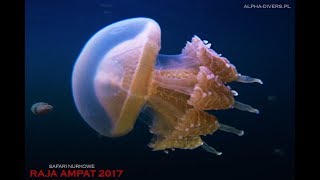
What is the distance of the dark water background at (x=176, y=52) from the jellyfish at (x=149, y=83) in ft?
0.62

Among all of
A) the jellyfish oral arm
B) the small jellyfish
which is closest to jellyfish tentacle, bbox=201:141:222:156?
the jellyfish oral arm

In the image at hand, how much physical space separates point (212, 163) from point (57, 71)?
1.25m

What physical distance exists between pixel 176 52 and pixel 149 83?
437 millimetres

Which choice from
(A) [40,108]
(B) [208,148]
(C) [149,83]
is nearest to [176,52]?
(C) [149,83]

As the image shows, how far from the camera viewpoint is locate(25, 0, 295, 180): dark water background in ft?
9.22

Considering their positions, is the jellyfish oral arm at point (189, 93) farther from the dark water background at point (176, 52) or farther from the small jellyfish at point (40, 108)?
the small jellyfish at point (40, 108)

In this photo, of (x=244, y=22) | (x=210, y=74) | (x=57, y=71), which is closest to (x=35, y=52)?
(x=57, y=71)

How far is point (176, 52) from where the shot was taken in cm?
282

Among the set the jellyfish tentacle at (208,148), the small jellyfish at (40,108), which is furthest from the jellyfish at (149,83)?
the small jellyfish at (40,108)

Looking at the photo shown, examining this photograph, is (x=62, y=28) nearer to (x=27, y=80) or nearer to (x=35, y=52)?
(x=35, y=52)

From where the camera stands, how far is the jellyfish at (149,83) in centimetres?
242

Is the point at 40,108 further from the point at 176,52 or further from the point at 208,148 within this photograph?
the point at 208,148

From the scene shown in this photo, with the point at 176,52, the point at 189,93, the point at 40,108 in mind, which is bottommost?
the point at 40,108

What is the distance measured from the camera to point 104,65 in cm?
247
